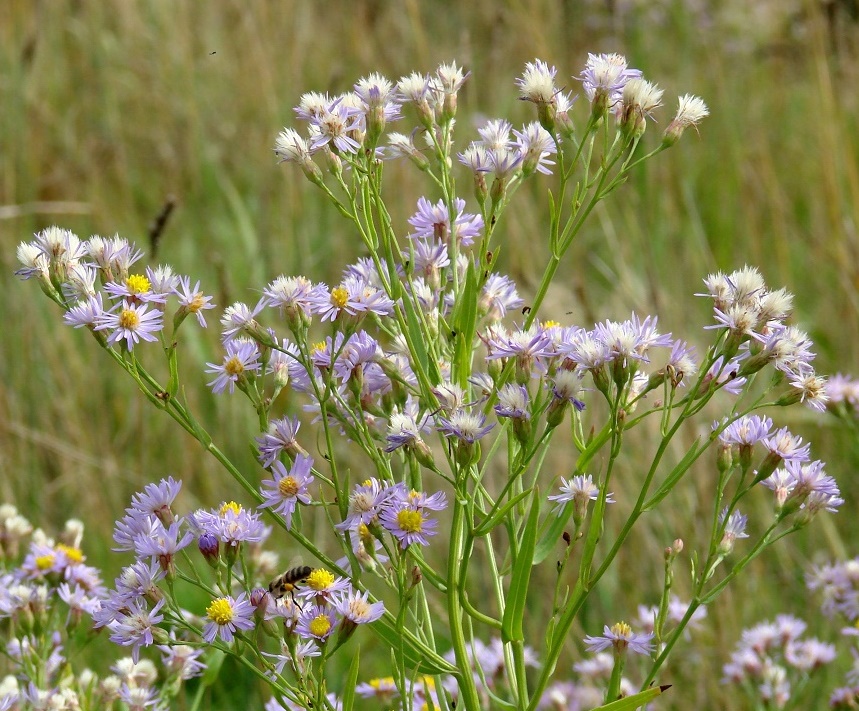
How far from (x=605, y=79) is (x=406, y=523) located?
0.69 meters

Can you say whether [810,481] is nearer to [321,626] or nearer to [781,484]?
[781,484]

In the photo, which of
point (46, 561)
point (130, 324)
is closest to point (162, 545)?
point (130, 324)

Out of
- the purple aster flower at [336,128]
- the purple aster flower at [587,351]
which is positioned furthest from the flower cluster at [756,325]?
the purple aster flower at [336,128]

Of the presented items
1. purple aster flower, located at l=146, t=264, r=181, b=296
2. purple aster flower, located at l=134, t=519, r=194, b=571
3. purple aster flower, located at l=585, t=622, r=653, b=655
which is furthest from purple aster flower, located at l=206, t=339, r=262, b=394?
purple aster flower, located at l=585, t=622, r=653, b=655

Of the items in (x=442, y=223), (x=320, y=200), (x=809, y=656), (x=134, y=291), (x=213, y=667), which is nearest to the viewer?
(x=134, y=291)

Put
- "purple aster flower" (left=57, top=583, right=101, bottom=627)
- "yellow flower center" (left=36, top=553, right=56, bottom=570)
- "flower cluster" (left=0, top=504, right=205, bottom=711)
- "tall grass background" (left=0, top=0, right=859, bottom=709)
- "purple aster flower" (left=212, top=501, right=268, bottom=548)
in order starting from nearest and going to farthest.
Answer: "purple aster flower" (left=212, top=501, right=268, bottom=548) → "flower cluster" (left=0, top=504, right=205, bottom=711) → "purple aster flower" (left=57, top=583, right=101, bottom=627) → "yellow flower center" (left=36, top=553, right=56, bottom=570) → "tall grass background" (left=0, top=0, right=859, bottom=709)

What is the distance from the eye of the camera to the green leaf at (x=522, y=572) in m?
1.51

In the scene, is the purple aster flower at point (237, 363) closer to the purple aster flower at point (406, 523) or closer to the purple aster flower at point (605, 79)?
the purple aster flower at point (406, 523)

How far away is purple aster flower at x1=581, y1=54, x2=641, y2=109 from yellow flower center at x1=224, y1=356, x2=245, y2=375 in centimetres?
64

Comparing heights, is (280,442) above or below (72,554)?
below

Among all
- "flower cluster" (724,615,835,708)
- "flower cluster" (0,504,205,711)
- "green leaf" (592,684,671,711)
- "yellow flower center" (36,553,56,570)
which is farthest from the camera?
"flower cluster" (724,615,835,708)

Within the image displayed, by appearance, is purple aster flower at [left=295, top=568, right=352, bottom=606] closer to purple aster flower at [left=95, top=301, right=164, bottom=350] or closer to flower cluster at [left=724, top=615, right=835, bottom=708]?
purple aster flower at [left=95, top=301, right=164, bottom=350]

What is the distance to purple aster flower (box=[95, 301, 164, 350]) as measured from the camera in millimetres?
1511

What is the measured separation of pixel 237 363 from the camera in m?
1.62
